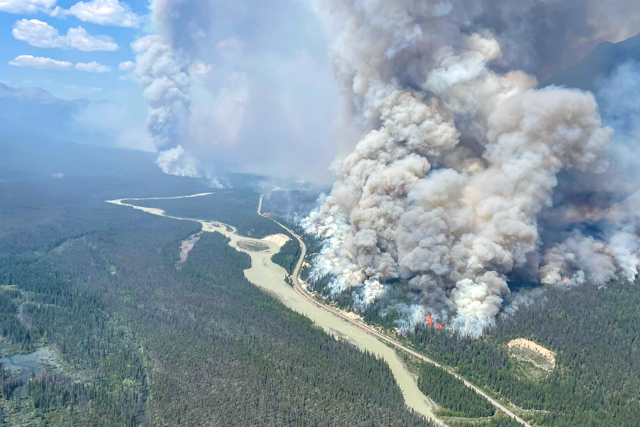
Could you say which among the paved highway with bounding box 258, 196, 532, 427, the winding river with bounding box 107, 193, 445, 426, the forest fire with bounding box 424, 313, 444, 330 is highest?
the forest fire with bounding box 424, 313, 444, 330

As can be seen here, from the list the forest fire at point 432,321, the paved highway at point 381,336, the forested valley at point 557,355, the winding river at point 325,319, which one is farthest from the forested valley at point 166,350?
the forest fire at point 432,321

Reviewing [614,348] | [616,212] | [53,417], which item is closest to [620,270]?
[616,212]

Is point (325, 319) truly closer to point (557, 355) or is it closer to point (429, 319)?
point (429, 319)

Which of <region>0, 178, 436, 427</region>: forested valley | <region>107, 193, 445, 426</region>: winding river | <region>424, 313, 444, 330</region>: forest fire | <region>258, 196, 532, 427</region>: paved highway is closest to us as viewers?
<region>0, 178, 436, 427</region>: forested valley

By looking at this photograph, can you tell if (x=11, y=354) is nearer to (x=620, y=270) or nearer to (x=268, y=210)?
(x=620, y=270)

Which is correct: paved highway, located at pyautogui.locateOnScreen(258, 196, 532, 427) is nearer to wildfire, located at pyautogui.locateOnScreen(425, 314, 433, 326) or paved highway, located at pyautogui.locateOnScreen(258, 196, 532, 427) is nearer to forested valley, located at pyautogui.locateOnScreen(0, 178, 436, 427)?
wildfire, located at pyautogui.locateOnScreen(425, 314, 433, 326)

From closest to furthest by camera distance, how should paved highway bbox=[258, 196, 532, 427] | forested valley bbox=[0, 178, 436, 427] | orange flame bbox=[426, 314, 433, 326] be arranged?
1. forested valley bbox=[0, 178, 436, 427]
2. paved highway bbox=[258, 196, 532, 427]
3. orange flame bbox=[426, 314, 433, 326]

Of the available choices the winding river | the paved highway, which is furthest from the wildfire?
the winding river
